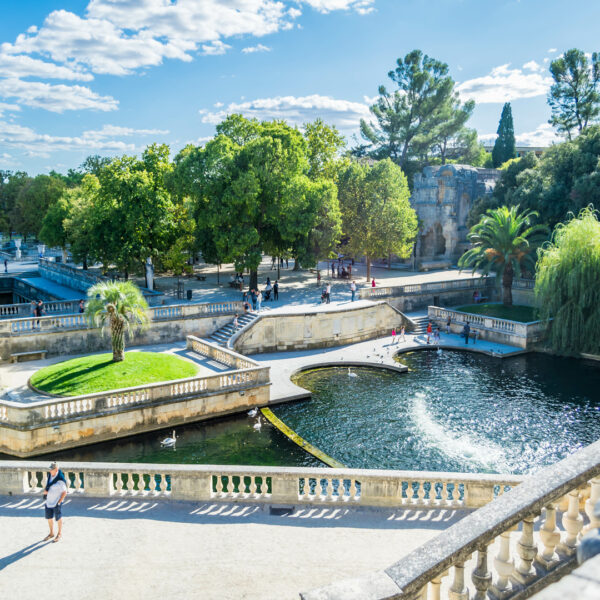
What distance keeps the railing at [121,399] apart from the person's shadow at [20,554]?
9.68 metres

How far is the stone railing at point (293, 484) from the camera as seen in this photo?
11.9m

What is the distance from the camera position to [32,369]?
26.3 meters

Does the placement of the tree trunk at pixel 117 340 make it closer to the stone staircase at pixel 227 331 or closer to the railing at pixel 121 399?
the railing at pixel 121 399

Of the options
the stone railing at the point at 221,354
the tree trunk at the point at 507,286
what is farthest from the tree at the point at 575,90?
the stone railing at the point at 221,354

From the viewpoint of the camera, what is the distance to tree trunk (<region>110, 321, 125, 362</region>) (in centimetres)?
2436

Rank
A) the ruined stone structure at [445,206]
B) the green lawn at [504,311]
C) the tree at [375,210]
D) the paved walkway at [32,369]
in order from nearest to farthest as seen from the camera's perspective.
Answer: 1. the paved walkway at [32,369]
2. the green lawn at [504,311]
3. the tree at [375,210]
4. the ruined stone structure at [445,206]

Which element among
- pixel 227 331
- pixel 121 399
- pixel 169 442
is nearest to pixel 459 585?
pixel 169 442

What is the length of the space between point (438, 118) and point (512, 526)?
75112mm

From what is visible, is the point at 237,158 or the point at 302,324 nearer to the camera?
the point at 302,324

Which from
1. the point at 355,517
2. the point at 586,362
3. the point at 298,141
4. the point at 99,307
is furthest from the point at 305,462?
the point at 298,141

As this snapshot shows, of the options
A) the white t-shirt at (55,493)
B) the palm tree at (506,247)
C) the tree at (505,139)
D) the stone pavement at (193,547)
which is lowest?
the stone pavement at (193,547)

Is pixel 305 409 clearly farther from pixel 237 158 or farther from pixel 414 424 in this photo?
pixel 237 158

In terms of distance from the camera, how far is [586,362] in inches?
1259

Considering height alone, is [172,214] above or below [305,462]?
above
